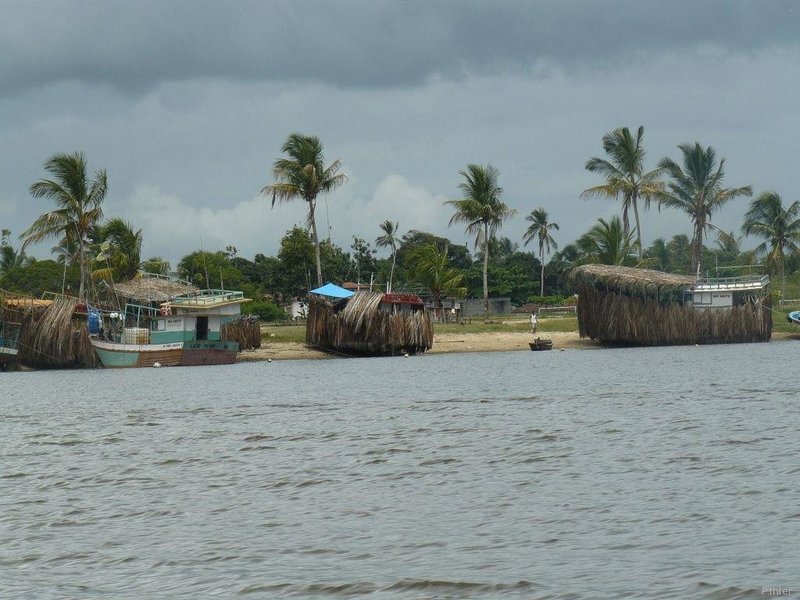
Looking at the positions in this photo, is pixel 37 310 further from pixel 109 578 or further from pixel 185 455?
pixel 109 578

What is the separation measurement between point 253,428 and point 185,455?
4167mm

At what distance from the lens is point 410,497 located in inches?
549

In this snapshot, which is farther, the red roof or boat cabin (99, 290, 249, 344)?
the red roof

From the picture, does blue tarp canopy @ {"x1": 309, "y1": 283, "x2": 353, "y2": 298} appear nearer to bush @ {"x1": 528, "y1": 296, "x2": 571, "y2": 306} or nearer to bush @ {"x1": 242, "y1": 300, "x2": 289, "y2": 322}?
bush @ {"x1": 242, "y1": 300, "x2": 289, "y2": 322}

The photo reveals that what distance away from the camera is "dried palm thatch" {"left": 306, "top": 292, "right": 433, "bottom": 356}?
5634 centimetres

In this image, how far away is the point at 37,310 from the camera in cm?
5256

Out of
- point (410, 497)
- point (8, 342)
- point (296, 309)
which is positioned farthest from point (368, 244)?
point (410, 497)

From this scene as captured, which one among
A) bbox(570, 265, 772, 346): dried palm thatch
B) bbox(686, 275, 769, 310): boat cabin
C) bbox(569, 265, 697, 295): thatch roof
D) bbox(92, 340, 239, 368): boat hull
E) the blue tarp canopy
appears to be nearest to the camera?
bbox(92, 340, 239, 368): boat hull

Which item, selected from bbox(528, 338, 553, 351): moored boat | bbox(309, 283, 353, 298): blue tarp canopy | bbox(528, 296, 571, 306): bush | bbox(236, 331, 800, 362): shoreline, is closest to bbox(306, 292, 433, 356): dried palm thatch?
bbox(309, 283, 353, 298): blue tarp canopy

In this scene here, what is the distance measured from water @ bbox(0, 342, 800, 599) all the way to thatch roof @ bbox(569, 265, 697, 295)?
29715 mm

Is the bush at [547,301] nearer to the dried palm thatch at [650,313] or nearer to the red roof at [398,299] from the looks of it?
the dried palm thatch at [650,313]

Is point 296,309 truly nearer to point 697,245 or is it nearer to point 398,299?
point 697,245

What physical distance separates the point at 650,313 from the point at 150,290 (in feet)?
84.8

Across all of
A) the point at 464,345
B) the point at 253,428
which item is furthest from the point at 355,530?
the point at 464,345
